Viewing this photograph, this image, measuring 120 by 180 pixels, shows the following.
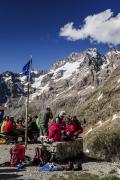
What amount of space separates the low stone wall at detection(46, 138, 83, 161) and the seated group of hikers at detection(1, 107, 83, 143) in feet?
1.62

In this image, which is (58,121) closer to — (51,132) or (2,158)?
(51,132)

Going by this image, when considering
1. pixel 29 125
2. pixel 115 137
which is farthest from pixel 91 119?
pixel 29 125

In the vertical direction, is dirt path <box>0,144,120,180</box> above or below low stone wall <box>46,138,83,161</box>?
below

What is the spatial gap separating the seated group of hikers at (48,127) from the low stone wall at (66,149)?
0.49 metres

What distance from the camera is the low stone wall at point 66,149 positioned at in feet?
98.8

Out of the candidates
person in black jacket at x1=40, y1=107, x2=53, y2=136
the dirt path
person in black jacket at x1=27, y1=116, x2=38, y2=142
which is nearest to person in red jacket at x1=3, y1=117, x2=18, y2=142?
person in black jacket at x1=27, y1=116, x2=38, y2=142

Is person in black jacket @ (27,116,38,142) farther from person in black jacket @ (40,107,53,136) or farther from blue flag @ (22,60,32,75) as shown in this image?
blue flag @ (22,60,32,75)

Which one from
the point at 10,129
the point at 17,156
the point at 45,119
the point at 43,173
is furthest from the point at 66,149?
the point at 10,129

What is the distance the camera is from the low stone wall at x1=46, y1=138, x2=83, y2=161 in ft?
98.8

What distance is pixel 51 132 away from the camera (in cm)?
3091

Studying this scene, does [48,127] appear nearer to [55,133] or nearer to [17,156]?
[55,133]

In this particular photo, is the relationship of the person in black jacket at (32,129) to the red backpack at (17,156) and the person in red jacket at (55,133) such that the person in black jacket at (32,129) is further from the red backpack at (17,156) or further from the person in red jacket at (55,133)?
the red backpack at (17,156)

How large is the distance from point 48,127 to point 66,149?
758 cm

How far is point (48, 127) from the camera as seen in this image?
38.2 m
